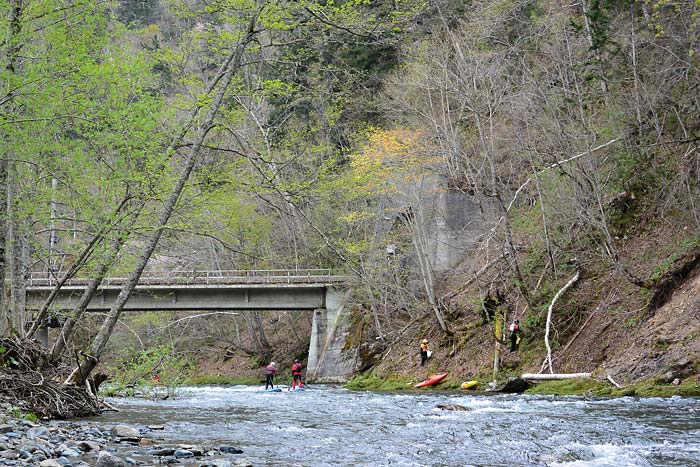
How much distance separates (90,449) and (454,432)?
5483 millimetres

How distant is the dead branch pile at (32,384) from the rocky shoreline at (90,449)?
0.57 meters

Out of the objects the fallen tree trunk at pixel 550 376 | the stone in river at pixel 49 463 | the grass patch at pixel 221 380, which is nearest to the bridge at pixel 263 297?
the grass patch at pixel 221 380

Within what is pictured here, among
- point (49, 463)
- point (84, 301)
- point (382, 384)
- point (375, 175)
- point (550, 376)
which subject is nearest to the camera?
point (49, 463)

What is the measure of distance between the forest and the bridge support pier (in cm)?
131

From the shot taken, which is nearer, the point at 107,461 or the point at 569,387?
the point at 107,461

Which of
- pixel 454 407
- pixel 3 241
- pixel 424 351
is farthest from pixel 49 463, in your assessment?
pixel 424 351

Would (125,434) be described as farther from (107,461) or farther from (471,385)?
(471,385)

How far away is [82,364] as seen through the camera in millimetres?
12648

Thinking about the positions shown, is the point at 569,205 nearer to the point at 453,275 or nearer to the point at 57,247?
the point at 453,275

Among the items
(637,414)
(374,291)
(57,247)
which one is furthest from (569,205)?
(57,247)

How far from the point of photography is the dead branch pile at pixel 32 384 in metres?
11.3

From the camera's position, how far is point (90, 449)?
8656 millimetres

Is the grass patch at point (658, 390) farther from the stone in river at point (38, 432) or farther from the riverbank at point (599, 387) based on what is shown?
the stone in river at point (38, 432)

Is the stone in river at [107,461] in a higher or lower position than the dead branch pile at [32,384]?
lower
